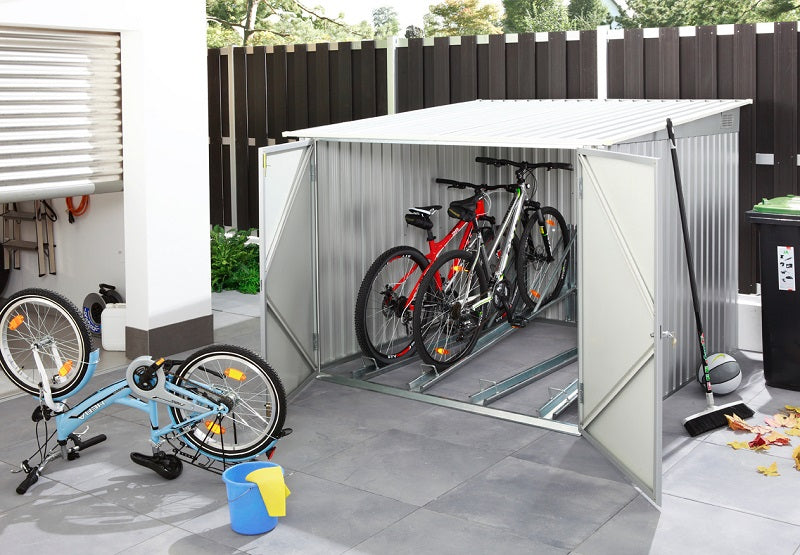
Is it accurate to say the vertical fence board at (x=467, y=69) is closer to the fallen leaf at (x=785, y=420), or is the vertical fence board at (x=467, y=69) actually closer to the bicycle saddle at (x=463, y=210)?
the bicycle saddle at (x=463, y=210)

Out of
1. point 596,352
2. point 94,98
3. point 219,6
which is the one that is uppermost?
point 219,6

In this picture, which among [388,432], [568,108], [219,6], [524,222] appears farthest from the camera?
[219,6]

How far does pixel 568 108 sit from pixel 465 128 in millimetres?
1166

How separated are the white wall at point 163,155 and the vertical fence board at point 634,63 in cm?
313

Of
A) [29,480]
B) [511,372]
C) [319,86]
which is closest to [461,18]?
[319,86]

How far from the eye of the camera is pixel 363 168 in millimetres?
6992

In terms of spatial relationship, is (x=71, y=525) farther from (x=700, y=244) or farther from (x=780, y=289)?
(x=780, y=289)

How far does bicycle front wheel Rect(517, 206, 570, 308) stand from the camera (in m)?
7.55

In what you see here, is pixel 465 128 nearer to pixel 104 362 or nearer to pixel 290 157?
pixel 290 157

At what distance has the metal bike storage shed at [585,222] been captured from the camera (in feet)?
15.8

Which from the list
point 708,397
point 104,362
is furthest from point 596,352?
point 104,362

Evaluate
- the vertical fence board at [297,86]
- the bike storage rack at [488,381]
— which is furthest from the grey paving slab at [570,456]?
the vertical fence board at [297,86]

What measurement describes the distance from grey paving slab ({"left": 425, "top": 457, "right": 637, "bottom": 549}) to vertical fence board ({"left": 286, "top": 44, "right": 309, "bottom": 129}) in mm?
5636

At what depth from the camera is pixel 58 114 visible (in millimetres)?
6699
